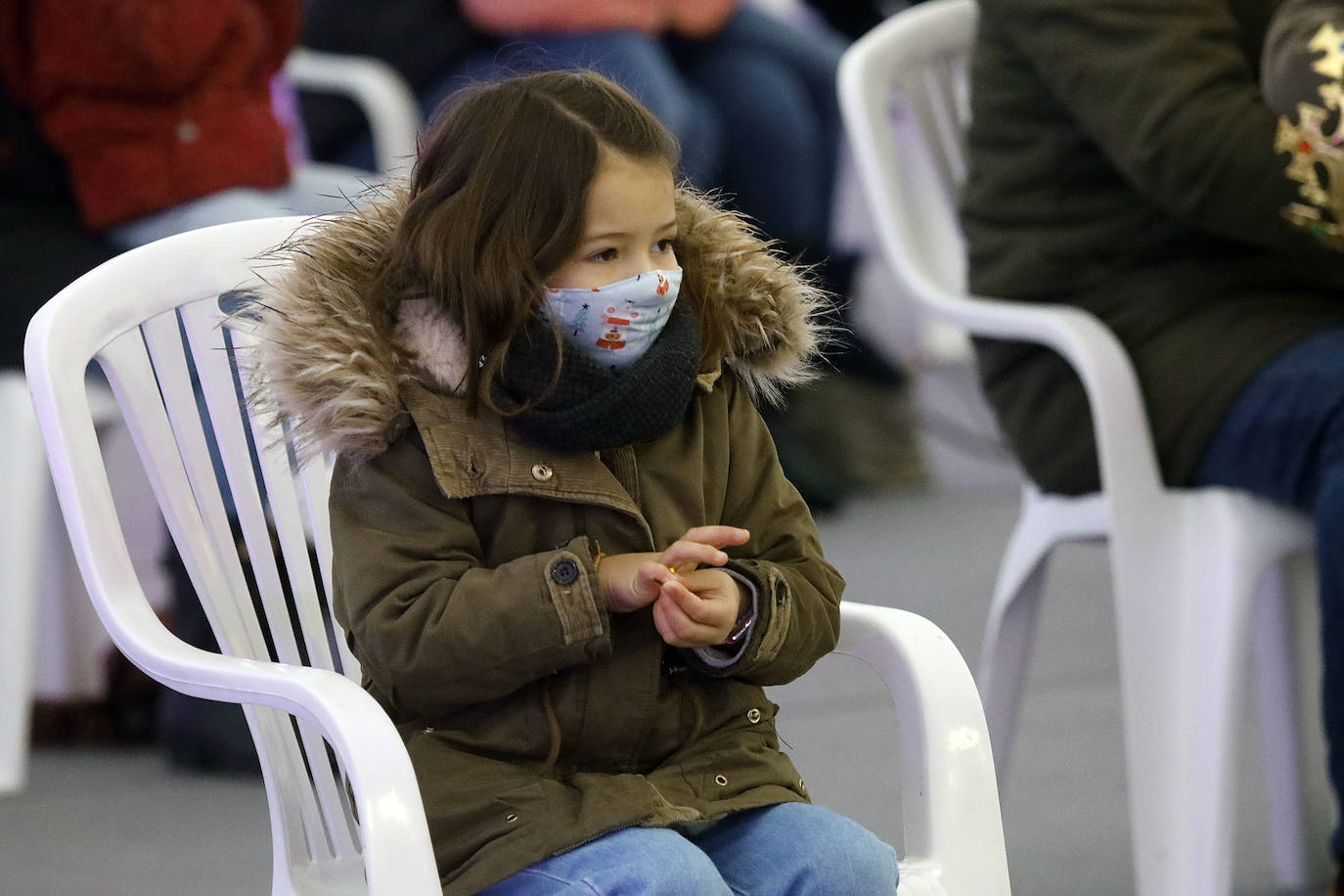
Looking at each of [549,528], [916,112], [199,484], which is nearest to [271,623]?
[199,484]

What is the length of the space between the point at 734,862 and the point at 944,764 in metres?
0.15

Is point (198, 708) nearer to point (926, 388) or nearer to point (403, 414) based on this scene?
point (403, 414)

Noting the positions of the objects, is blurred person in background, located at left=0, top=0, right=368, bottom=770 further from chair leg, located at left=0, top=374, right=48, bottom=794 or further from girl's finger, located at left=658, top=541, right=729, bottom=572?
girl's finger, located at left=658, top=541, right=729, bottom=572

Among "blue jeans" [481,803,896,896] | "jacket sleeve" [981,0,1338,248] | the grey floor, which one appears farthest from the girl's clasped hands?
the grey floor

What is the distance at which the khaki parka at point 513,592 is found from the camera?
97 cm

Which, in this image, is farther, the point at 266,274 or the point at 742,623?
the point at 266,274

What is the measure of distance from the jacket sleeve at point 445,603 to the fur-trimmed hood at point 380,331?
45mm

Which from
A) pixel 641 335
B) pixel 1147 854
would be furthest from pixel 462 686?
pixel 1147 854

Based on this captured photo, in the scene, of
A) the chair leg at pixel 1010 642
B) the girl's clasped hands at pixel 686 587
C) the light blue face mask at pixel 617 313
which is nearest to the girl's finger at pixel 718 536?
the girl's clasped hands at pixel 686 587

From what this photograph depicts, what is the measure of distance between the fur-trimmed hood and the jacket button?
0.42 ft

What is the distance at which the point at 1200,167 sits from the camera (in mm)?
1589

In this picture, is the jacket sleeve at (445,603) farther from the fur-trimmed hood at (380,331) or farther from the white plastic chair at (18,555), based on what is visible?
the white plastic chair at (18,555)

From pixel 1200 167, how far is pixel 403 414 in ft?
2.90

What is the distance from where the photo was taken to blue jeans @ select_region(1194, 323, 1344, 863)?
149cm
